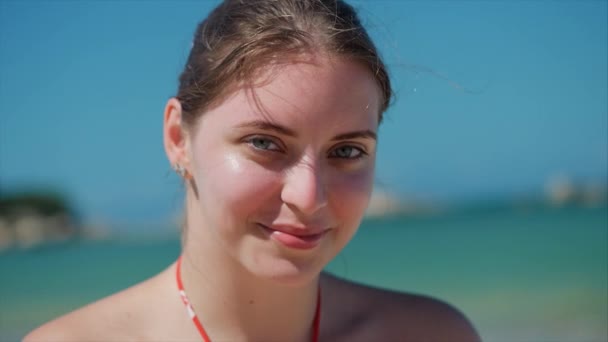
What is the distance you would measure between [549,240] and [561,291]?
169 inches

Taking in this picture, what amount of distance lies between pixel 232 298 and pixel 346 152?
695 millimetres

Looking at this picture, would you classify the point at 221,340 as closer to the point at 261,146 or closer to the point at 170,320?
the point at 170,320

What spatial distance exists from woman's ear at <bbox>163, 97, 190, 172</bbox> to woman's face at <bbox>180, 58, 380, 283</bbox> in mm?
186

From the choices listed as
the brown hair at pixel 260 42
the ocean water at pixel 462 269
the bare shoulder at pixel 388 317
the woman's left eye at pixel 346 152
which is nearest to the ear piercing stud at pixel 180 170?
the brown hair at pixel 260 42

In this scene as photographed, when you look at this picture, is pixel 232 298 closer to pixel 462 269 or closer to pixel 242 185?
pixel 242 185

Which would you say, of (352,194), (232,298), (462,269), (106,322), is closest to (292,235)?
(352,194)

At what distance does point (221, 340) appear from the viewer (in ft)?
8.30

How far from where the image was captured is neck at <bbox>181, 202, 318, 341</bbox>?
2.50m

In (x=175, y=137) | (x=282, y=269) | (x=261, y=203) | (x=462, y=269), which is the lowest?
(x=282, y=269)

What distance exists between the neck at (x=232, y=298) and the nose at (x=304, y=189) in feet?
1.45

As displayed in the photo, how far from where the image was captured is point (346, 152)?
2301mm

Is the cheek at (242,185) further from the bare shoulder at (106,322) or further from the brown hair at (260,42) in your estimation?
the bare shoulder at (106,322)

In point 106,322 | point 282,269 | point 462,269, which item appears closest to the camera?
point 282,269

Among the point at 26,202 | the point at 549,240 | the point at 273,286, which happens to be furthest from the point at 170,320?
the point at 26,202
